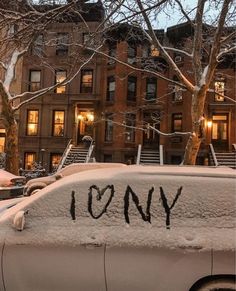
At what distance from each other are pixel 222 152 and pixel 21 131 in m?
15.7

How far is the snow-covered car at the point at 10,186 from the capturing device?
11.4m

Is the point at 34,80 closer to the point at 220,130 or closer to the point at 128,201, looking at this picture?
the point at 220,130

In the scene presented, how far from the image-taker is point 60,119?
35344 mm

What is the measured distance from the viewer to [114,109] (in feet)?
111

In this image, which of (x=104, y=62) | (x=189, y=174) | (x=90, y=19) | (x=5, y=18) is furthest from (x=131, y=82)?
(x=189, y=174)

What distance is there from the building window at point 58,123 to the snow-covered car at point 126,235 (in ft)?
100

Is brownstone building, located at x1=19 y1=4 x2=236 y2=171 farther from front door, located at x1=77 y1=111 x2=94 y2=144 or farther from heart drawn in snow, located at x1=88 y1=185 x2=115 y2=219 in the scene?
heart drawn in snow, located at x1=88 y1=185 x2=115 y2=219

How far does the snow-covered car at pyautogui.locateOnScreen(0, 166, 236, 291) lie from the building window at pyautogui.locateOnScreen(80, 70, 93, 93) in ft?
101

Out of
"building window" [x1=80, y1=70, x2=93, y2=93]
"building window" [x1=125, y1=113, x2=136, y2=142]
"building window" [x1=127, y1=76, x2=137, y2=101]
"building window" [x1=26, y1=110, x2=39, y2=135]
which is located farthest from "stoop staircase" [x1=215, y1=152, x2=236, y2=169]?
"building window" [x1=26, y1=110, x2=39, y2=135]

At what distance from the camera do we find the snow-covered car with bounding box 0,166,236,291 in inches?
166

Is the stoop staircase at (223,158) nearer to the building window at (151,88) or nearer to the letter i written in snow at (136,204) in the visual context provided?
the building window at (151,88)

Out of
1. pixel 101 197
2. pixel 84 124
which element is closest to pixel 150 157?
pixel 84 124

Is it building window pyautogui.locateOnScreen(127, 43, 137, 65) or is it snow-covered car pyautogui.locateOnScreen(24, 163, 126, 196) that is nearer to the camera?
snow-covered car pyautogui.locateOnScreen(24, 163, 126, 196)

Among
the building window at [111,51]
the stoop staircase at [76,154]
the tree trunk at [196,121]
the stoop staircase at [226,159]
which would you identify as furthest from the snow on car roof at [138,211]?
the building window at [111,51]
